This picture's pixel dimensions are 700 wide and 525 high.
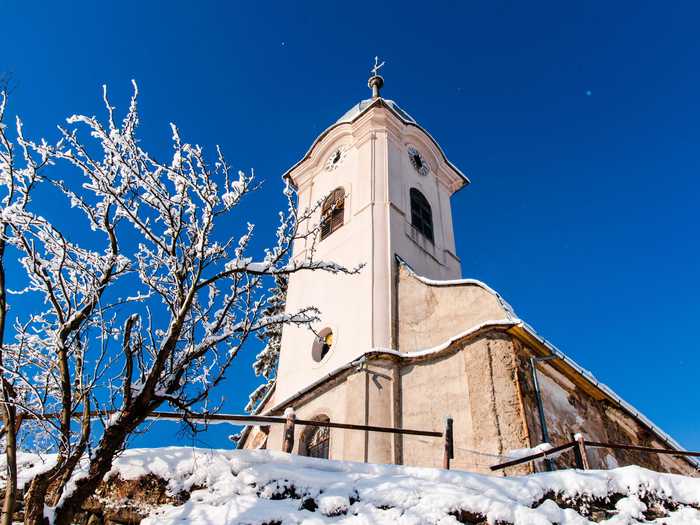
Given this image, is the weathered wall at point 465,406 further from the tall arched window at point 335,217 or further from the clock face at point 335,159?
the clock face at point 335,159

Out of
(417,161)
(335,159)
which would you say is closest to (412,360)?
(417,161)

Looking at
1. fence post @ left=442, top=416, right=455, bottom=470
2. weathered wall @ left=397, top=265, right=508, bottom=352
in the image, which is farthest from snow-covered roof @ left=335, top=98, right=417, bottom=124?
fence post @ left=442, top=416, right=455, bottom=470

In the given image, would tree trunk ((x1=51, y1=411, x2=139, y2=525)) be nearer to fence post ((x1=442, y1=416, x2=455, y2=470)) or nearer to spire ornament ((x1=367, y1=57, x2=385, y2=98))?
fence post ((x1=442, y1=416, x2=455, y2=470))

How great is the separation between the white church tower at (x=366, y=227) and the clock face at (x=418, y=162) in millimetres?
41

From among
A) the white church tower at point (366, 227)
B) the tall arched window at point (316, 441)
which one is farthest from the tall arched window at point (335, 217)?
the tall arched window at point (316, 441)

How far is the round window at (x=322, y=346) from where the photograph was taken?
48.2 feet

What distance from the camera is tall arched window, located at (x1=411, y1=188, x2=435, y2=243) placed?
17844mm

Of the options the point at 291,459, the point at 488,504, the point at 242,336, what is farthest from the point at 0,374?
the point at 488,504

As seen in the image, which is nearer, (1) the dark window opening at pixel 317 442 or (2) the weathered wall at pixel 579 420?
(2) the weathered wall at pixel 579 420

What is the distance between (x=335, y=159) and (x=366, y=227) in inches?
196

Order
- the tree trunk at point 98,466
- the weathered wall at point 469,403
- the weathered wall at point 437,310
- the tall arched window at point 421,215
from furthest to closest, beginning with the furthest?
the tall arched window at point 421,215
the weathered wall at point 437,310
the weathered wall at point 469,403
the tree trunk at point 98,466

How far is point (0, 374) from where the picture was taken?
5695 mm

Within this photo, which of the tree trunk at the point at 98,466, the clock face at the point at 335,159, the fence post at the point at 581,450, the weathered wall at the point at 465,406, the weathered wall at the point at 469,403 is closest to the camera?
the tree trunk at the point at 98,466

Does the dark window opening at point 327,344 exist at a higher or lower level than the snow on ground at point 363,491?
higher
